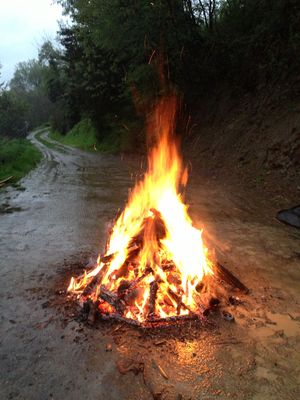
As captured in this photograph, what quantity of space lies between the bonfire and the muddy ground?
0.32m

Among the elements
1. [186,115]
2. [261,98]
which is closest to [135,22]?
[186,115]

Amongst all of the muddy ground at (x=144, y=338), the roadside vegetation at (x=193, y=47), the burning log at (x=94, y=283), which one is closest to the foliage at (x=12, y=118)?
the roadside vegetation at (x=193, y=47)

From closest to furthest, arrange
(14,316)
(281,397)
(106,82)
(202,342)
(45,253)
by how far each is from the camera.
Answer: (281,397), (202,342), (14,316), (45,253), (106,82)

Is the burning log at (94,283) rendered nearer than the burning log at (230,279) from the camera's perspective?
Yes

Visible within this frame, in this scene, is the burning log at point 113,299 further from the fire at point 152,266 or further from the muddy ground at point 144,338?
the muddy ground at point 144,338

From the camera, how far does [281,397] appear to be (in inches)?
148

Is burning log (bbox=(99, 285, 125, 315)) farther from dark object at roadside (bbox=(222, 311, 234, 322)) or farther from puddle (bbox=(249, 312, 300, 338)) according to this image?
puddle (bbox=(249, 312, 300, 338))

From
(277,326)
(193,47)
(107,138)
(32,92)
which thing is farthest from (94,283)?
(32,92)

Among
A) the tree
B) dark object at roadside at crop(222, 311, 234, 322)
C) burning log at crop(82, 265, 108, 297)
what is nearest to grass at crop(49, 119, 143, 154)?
the tree

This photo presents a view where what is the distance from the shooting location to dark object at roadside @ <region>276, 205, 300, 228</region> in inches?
387

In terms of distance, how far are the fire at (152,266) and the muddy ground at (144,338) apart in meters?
0.41

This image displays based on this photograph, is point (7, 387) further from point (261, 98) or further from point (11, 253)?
point (261, 98)

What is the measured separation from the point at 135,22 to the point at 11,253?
51.8ft

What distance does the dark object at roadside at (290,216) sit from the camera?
9.83 metres
